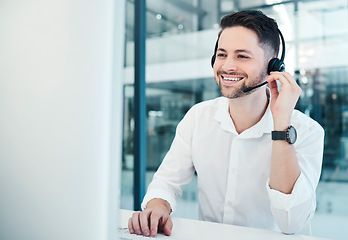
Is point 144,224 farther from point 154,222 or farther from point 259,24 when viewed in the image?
point 259,24

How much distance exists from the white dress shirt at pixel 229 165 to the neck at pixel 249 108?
37 millimetres

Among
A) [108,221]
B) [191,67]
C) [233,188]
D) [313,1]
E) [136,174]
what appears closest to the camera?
[108,221]

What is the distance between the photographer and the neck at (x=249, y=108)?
4.75 feet

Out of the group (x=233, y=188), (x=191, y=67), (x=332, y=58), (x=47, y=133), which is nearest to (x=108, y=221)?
(x=47, y=133)

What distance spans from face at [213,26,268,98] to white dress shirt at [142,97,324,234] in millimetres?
178

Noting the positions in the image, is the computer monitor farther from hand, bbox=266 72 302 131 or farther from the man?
hand, bbox=266 72 302 131

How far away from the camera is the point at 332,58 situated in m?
3.87

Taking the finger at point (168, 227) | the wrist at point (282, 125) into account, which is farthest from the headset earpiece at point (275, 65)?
the finger at point (168, 227)

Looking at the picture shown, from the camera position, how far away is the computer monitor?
38 cm

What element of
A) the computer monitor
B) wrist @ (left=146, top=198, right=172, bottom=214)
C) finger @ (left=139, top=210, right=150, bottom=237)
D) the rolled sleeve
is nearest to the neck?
the rolled sleeve

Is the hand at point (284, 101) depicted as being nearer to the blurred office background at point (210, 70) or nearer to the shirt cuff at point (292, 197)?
the shirt cuff at point (292, 197)

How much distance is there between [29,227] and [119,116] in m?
0.19

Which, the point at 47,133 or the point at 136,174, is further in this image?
the point at 136,174

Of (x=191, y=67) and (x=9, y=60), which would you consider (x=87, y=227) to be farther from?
(x=191, y=67)
